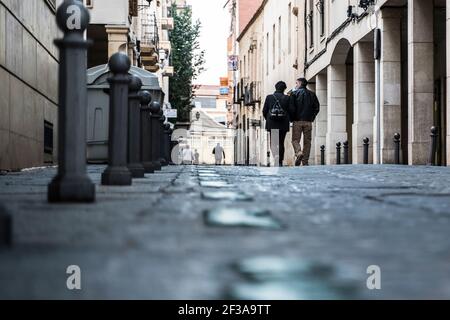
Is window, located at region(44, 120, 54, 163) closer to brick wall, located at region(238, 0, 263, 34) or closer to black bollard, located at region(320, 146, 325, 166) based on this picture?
black bollard, located at region(320, 146, 325, 166)

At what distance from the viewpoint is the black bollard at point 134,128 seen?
8609 mm

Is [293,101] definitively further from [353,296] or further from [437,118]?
[353,296]

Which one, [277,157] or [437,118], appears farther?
[437,118]

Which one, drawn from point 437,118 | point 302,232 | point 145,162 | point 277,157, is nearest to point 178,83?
point 437,118

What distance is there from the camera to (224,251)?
280 cm

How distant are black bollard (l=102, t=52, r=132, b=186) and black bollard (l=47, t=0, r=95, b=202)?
1.74 meters

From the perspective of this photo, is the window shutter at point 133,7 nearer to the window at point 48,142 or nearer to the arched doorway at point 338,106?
the arched doorway at point 338,106

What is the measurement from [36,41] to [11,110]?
299cm

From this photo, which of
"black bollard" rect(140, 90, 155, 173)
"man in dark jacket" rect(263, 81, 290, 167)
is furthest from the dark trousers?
"black bollard" rect(140, 90, 155, 173)

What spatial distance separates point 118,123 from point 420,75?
13197 millimetres

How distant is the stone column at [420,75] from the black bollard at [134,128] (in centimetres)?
1081

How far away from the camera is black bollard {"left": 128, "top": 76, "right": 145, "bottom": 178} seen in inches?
339

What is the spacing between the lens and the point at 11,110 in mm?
11969

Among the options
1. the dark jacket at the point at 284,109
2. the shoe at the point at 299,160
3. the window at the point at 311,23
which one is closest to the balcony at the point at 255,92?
the window at the point at 311,23
